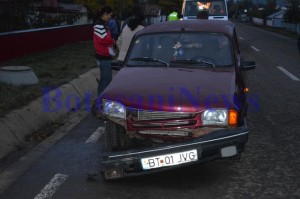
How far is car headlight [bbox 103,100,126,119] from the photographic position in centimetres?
461

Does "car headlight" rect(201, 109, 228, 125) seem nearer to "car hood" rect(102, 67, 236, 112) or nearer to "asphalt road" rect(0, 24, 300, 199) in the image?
"car hood" rect(102, 67, 236, 112)

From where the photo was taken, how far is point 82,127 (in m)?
7.14

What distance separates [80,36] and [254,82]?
12357 mm

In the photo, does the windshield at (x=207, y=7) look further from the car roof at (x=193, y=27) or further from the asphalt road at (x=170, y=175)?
the car roof at (x=193, y=27)

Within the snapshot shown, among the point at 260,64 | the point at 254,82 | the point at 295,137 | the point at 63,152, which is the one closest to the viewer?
the point at 63,152

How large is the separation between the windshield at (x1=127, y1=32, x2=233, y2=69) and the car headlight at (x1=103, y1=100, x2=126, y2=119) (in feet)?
3.81

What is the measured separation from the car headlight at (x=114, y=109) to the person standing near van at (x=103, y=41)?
346cm

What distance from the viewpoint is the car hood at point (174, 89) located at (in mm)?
4469

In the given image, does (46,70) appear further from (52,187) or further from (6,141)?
(52,187)

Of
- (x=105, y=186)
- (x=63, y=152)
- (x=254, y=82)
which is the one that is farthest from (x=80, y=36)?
(x=105, y=186)

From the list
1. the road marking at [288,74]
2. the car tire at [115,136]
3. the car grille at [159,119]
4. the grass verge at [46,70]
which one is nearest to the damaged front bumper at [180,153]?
the car grille at [159,119]

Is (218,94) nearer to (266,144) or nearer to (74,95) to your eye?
(266,144)

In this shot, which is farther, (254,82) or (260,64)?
(260,64)

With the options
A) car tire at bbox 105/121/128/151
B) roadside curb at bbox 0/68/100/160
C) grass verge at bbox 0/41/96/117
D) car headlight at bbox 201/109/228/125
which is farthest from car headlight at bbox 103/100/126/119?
grass verge at bbox 0/41/96/117
